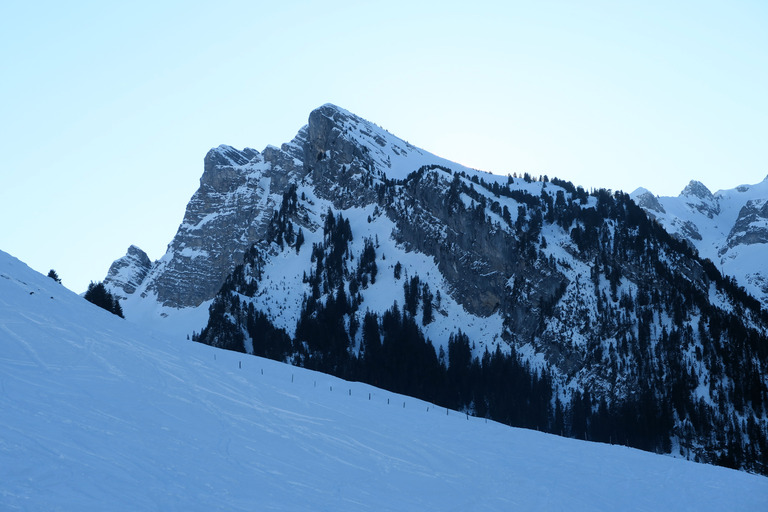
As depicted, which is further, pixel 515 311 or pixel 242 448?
pixel 515 311

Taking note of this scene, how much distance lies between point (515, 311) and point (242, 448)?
365 feet

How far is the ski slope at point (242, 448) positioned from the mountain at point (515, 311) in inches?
2828

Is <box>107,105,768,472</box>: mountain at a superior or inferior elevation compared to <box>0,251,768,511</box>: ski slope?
superior

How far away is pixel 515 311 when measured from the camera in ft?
461

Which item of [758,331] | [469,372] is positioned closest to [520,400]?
[469,372]

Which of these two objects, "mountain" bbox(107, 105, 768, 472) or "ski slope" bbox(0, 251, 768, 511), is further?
"mountain" bbox(107, 105, 768, 472)

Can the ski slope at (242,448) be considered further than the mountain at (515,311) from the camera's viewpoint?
No

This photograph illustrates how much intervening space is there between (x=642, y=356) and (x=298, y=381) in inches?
3428

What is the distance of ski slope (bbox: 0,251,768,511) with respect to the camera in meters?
26.9

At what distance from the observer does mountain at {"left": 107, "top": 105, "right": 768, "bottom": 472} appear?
388 ft

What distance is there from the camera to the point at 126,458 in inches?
1124

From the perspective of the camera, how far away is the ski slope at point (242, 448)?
26859 millimetres

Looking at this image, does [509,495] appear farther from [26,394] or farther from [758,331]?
[758,331]

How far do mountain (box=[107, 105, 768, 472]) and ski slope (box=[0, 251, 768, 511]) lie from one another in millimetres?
71836
